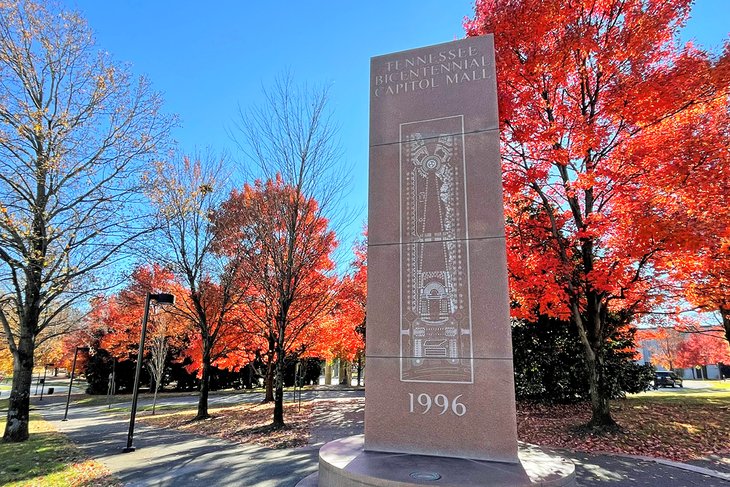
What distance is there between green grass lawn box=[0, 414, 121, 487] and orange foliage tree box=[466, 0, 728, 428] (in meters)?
8.75

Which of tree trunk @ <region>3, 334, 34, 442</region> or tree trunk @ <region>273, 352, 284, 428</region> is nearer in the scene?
tree trunk @ <region>3, 334, 34, 442</region>

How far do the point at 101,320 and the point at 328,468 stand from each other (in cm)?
2301

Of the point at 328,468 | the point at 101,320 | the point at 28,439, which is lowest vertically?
the point at 28,439

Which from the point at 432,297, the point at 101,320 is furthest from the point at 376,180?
the point at 101,320

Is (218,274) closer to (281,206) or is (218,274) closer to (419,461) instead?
(281,206)

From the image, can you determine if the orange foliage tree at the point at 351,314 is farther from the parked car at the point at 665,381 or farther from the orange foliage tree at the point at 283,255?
the parked car at the point at 665,381

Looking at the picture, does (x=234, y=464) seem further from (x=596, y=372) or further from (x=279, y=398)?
(x=596, y=372)

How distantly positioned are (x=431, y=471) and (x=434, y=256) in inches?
96.6

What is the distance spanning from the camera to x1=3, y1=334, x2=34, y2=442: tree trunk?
29.8 ft

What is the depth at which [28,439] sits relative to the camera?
9359 millimetres

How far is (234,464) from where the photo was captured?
6.82m

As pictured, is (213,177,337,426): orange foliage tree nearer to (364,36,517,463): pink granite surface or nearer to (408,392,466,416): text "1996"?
(364,36,517,463): pink granite surface

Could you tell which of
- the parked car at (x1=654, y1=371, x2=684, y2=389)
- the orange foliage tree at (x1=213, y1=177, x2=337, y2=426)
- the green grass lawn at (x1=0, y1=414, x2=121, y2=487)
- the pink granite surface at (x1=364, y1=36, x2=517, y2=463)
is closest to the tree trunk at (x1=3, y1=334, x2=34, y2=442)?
the green grass lawn at (x1=0, y1=414, x2=121, y2=487)

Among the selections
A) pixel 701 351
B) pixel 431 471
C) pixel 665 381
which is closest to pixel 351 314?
pixel 431 471
